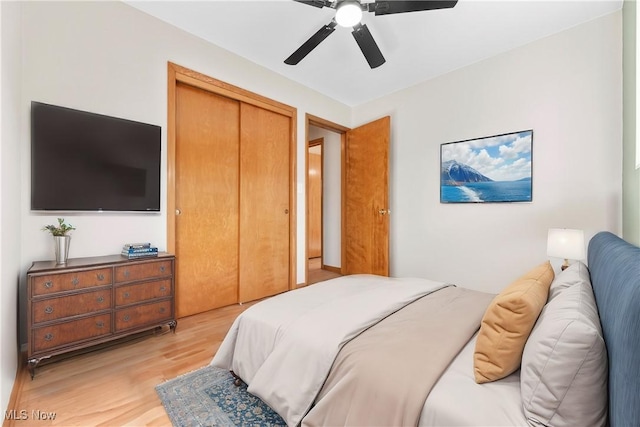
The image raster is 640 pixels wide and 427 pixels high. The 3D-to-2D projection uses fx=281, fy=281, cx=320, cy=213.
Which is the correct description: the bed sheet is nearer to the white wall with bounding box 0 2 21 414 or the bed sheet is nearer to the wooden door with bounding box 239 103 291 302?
the white wall with bounding box 0 2 21 414

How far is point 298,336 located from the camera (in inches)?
51.3

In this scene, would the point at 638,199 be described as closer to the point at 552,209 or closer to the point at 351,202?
the point at 552,209

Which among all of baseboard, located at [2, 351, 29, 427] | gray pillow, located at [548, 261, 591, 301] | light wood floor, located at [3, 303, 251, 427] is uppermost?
gray pillow, located at [548, 261, 591, 301]

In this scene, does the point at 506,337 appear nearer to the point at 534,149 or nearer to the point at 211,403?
the point at 211,403

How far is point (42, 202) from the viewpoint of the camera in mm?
1938

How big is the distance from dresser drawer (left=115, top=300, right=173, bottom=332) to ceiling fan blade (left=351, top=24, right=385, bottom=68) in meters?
2.62

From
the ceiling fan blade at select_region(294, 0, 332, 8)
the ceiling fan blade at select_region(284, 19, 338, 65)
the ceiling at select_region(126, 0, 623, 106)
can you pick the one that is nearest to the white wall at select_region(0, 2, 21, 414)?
the ceiling at select_region(126, 0, 623, 106)

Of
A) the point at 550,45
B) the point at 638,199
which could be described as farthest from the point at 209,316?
the point at 550,45

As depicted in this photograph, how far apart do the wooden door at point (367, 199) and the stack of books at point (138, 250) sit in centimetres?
268

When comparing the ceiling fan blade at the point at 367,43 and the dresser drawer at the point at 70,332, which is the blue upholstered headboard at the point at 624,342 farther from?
the dresser drawer at the point at 70,332

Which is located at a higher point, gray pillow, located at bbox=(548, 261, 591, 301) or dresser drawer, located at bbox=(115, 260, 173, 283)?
gray pillow, located at bbox=(548, 261, 591, 301)

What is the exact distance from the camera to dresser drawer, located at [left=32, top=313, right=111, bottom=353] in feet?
5.74

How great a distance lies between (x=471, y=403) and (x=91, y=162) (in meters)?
2.73

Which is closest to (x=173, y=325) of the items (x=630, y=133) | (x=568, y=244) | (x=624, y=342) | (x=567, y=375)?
(x=567, y=375)
